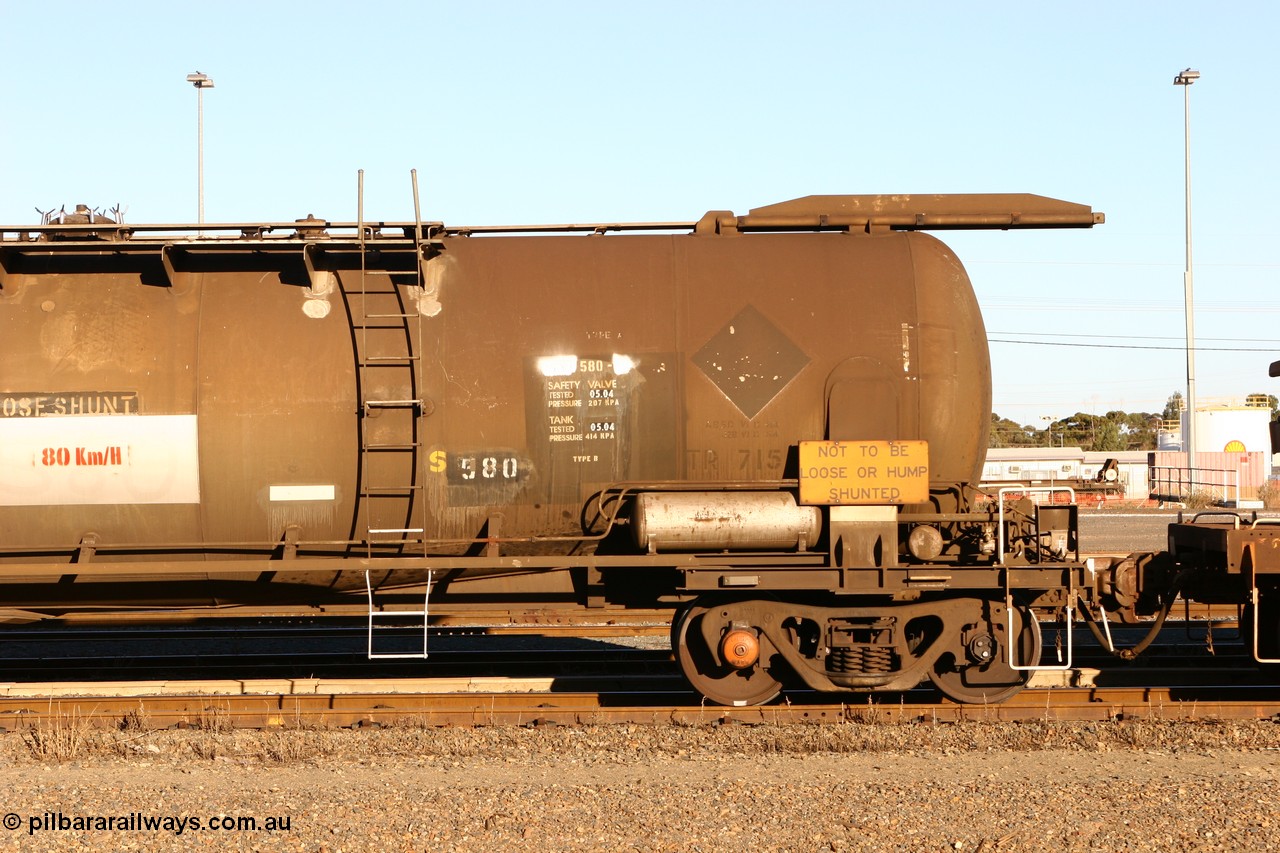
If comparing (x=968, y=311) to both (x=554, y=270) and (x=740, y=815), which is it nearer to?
(x=554, y=270)

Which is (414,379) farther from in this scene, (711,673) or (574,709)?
(711,673)

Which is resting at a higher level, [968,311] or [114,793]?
[968,311]

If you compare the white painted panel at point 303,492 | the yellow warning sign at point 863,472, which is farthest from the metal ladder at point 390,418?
the yellow warning sign at point 863,472

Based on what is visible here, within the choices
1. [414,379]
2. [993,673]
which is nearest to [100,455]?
[414,379]

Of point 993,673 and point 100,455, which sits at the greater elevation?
point 100,455

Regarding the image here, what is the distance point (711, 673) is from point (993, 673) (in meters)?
2.54

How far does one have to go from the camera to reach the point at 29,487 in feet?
31.2

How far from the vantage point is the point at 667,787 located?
7.89m

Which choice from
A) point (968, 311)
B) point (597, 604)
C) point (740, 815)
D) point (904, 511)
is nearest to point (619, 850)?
point (740, 815)

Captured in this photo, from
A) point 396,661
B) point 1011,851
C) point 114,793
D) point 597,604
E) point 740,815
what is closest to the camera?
point 1011,851


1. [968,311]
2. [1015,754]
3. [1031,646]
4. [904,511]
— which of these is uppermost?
[968,311]

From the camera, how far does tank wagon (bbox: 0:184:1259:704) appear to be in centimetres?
959

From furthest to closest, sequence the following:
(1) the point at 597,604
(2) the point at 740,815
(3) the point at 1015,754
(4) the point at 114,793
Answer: (1) the point at 597,604 → (3) the point at 1015,754 → (4) the point at 114,793 → (2) the point at 740,815

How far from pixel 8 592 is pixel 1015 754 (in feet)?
28.7
